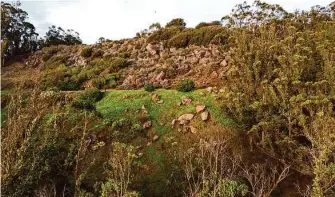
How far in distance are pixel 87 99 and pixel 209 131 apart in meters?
9.81

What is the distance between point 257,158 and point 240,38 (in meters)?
7.14

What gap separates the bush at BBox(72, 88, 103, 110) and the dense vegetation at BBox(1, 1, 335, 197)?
3.3 inches

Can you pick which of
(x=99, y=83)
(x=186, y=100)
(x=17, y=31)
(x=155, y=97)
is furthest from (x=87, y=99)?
(x=17, y=31)

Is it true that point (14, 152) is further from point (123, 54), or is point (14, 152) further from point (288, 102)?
point (123, 54)

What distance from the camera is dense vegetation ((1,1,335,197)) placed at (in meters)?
14.0

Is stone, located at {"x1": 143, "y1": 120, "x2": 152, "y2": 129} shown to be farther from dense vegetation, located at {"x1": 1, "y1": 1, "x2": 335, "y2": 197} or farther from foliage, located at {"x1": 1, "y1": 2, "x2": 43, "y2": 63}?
foliage, located at {"x1": 1, "y1": 2, "x2": 43, "y2": 63}

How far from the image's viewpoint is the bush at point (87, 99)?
76.5ft

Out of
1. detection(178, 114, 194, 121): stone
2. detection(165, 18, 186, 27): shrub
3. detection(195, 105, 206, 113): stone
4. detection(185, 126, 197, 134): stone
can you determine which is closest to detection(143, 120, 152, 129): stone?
detection(178, 114, 194, 121): stone

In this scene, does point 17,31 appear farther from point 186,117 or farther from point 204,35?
point 186,117

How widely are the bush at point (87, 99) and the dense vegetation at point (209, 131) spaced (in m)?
0.08

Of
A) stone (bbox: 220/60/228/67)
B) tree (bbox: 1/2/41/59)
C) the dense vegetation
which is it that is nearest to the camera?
the dense vegetation

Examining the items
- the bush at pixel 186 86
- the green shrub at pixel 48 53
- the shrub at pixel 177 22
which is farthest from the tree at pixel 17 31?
the bush at pixel 186 86

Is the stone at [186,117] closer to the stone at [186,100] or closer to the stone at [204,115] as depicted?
the stone at [204,115]

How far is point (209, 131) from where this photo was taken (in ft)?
66.9
